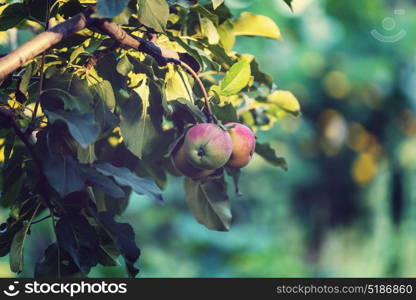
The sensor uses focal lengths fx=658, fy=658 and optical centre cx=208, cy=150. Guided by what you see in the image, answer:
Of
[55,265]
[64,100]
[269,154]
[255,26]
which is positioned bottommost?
[55,265]

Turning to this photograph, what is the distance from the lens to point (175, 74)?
0.76m

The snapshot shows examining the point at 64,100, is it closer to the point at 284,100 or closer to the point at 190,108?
the point at 190,108

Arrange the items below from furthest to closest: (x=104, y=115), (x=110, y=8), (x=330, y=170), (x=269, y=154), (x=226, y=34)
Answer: (x=330, y=170) → (x=269, y=154) → (x=226, y=34) → (x=104, y=115) → (x=110, y=8)

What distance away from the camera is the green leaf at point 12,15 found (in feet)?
2.43

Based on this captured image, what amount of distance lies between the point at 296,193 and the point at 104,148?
387cm

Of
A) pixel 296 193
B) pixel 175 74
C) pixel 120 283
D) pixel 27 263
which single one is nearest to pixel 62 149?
pixel 175 74

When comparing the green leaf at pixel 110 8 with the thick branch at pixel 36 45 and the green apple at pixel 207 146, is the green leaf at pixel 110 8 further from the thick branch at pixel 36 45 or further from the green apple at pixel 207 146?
the green apple at pixel 207 146

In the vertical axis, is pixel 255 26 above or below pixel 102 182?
above

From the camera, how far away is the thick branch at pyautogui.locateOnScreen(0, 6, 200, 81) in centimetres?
63

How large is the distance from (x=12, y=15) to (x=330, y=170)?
3915 mm

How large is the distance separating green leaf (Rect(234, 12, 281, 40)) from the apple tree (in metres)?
0.06

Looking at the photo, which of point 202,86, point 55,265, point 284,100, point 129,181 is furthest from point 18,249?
point 284,100

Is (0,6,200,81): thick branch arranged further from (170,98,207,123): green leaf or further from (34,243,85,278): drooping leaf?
(34,243,85,278): drooping leaf

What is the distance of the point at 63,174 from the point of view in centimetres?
63
